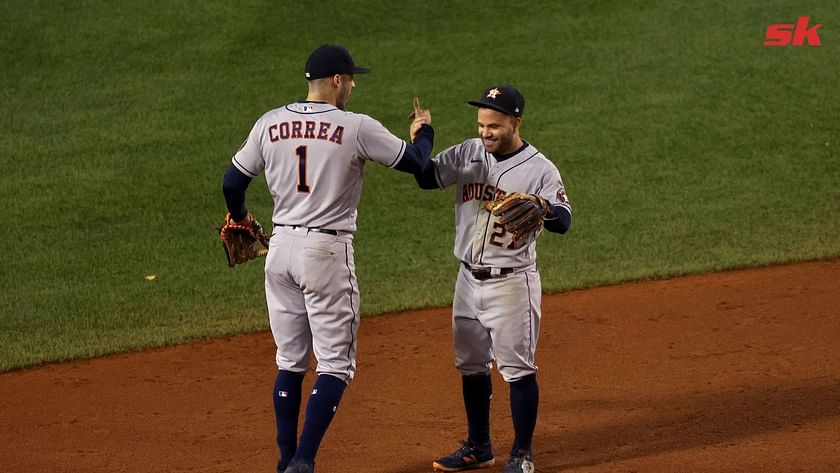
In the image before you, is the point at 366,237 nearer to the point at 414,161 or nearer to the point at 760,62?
the point at 414,161

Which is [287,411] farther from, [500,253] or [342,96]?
[342,96]

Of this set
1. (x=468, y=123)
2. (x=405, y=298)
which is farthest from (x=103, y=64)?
(x=405, y=298)

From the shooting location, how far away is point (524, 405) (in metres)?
5.45

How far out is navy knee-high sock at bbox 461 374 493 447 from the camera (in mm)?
5672

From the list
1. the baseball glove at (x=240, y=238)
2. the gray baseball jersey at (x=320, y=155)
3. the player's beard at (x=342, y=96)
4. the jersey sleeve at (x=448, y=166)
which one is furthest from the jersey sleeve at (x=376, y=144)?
the baseball glove at (x=240, y=238)

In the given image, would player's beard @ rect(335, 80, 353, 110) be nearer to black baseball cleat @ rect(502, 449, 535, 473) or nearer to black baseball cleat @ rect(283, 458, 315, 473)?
black baseball cleat @ rect(283, 458, 315, 473)

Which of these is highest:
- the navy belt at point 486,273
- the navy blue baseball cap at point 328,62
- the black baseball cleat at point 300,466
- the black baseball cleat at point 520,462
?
the navy blue baseball cap at point 328,62

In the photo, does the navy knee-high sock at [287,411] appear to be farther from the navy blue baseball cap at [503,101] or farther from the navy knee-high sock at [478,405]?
the navy blue baseball cap at [503,101]

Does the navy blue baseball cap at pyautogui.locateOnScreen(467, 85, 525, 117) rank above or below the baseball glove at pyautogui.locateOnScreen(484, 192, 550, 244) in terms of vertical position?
above

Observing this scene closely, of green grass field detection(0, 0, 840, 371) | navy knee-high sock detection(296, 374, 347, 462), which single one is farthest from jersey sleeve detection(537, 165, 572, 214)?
green grass field detection(0, 0, 840, 371)

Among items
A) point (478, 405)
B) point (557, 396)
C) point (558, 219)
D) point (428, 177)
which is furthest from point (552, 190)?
point (557, 396)

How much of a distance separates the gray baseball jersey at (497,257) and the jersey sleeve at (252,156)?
0.84 metres

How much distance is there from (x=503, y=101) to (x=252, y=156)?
118 cm

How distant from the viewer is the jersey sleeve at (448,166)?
558 centimetres
